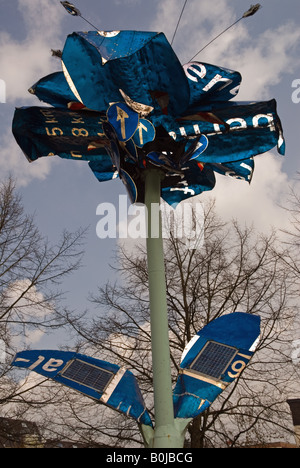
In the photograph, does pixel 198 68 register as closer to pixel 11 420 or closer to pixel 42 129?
pixel 42 129

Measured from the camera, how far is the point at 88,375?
4297mm

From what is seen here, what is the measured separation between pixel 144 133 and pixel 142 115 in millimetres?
233

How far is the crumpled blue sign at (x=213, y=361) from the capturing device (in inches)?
167

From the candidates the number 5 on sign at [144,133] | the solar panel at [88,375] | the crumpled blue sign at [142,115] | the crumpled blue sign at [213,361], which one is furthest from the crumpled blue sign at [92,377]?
the number 5 on sign at [144,133]

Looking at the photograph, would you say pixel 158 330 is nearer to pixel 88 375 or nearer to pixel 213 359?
pixel 213 359

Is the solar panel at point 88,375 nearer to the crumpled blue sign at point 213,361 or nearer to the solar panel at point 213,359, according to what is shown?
the crumpled blue sign at point 213,361

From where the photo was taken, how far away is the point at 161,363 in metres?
4.23

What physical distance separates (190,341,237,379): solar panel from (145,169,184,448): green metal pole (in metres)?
0.38

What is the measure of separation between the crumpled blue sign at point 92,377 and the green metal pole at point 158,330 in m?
0.20

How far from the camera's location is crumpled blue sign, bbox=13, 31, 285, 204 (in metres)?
4.26

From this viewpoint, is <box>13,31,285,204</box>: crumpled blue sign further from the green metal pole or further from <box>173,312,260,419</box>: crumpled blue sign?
<box>173,312,260,419</box>: crumpled blue sign

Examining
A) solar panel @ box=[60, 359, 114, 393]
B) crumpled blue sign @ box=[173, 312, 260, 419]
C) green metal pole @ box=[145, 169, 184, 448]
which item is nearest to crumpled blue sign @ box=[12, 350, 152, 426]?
solar panel @ box=[60, 359, 114, 393]

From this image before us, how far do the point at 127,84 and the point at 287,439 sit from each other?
23.0 ft

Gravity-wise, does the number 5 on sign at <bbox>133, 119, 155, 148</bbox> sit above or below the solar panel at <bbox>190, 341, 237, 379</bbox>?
above
